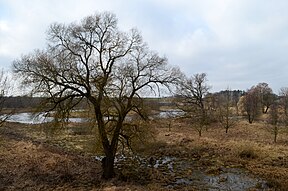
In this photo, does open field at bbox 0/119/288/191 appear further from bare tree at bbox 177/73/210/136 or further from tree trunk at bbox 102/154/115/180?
bare tree at bbox 177/73/210/136

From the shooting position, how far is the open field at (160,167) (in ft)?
57.6

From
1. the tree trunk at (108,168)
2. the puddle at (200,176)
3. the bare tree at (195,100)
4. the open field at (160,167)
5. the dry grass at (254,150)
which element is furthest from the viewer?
the bare tree at (195,100)

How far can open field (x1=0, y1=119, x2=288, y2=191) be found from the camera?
17562 millimetres

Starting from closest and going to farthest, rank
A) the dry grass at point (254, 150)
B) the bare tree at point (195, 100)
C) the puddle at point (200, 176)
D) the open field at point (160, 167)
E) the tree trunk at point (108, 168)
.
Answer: the open field at point (160, 167) < the puddle at point (200, 176) < the tree trunk at point (108, 168) < the dry grass at point (254, 150) < the bare tree at point (195, 100)

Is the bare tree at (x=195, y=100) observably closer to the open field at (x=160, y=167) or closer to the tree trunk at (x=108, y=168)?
the open field at (x=160, y=167)

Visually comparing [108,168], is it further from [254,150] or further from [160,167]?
[254,150]

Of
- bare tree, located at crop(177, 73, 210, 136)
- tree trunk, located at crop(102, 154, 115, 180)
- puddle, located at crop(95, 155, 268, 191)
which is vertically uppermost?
bare tree, located at crop(177, 73, 210, 136)

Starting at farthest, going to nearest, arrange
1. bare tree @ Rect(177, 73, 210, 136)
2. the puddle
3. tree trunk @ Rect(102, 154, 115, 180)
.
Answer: bare tree @ Rect(177, 73, 210, 136) < tree trunk @ Rect(102, 154, 115, 180) < the puddle

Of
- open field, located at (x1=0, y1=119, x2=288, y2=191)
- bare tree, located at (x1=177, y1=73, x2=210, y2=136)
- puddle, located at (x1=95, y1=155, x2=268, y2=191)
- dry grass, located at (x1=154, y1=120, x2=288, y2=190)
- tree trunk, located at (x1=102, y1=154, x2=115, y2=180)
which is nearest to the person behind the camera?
open field, located at (x1=0, y1=119, x2=288, y2=191)

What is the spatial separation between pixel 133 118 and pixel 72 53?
627 cm

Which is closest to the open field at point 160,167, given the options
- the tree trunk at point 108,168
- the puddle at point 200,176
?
the puddle at point 200,176

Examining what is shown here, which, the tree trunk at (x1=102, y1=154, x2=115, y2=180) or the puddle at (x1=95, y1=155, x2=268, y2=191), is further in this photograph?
the tree trunk at (x1=102, y1=154, x2=115, y2=180)

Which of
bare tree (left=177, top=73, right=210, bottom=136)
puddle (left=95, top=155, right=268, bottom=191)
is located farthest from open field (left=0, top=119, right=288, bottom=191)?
bare tree (left=177, top=73, right=210, bottom=136)

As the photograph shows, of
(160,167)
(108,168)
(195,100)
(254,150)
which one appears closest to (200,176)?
(160,167)
